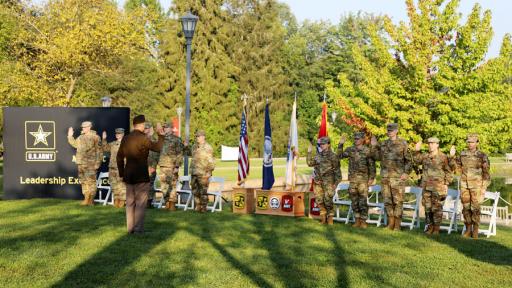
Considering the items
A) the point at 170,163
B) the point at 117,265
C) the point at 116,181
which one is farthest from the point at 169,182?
the point at 117,265

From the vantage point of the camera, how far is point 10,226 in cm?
1387

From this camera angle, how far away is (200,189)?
17.3 metres

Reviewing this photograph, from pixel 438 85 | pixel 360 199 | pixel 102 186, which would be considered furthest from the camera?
pixel 438 85

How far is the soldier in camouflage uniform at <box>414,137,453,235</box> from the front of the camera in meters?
14.1

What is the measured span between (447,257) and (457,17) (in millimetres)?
19709

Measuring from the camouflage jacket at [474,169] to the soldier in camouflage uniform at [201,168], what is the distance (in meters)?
6.08

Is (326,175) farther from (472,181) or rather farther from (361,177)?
(472,181)

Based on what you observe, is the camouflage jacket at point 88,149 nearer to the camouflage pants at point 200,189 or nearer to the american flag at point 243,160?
the camouflage pants at point 200,189

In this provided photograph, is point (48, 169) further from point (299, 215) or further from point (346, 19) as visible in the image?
point (346, 19)

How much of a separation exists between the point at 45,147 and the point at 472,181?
1224 centimetres

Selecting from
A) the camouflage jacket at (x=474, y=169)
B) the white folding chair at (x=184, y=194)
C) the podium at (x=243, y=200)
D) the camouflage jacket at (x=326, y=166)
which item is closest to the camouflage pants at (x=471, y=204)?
the camouflage jacket at (x=474, y=169)

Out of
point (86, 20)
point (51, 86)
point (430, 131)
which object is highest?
point (86, 20)

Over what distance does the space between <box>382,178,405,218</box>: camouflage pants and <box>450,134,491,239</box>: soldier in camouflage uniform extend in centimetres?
123

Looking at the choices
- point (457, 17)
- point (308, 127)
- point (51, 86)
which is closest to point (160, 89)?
point (308, 127)
